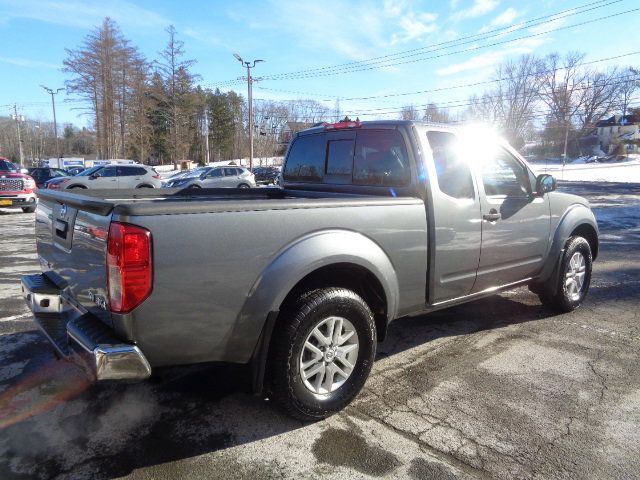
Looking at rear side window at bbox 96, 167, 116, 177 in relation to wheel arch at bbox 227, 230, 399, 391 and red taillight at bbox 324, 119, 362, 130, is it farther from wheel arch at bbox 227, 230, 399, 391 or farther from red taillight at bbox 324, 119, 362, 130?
wheel arch at bbox 227, 230, 399, 391

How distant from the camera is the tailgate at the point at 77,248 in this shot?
91.7 inches

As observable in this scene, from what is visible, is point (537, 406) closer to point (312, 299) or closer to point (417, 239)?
point (417, 239)

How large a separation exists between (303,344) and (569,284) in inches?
141

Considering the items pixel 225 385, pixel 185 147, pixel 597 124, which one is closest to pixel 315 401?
pixel 225 385

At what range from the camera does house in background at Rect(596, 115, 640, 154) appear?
79500 millimetres

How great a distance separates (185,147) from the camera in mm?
57750

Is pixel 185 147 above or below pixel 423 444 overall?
above

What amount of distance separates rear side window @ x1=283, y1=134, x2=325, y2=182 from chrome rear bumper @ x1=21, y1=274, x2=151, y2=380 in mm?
2417

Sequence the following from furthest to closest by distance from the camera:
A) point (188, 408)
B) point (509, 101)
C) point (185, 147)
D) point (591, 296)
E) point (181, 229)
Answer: point (509, 101)
point (185, 147)
point (591, 296)
point (188, 408)
point (181, 229)

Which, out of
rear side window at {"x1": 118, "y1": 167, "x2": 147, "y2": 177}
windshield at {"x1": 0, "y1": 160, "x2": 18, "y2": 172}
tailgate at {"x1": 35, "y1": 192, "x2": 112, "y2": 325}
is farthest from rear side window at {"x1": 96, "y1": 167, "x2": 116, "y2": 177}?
tailgate at {"x1": 35, "y1": 192, "x2": 112, "y2": 325}

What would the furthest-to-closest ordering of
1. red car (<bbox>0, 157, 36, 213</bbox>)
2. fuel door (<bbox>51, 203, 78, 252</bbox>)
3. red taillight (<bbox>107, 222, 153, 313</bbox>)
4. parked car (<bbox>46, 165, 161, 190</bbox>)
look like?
1. parked car (<bbox>46, 165, 161, 190</bbox>)
2. red car (<bbox>0, 157, 36, 213</bbox>)
3. fuel door (<bbox>51, 203, 78, 252</bbox>)
4. red taillight (<bbox>107, 222, 153, 313</bbox>)

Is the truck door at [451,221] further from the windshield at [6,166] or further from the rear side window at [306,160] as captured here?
the windshield at [6,166]

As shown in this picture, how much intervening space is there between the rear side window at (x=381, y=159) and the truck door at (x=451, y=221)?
0.21m

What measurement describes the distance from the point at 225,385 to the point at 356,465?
1303mm
